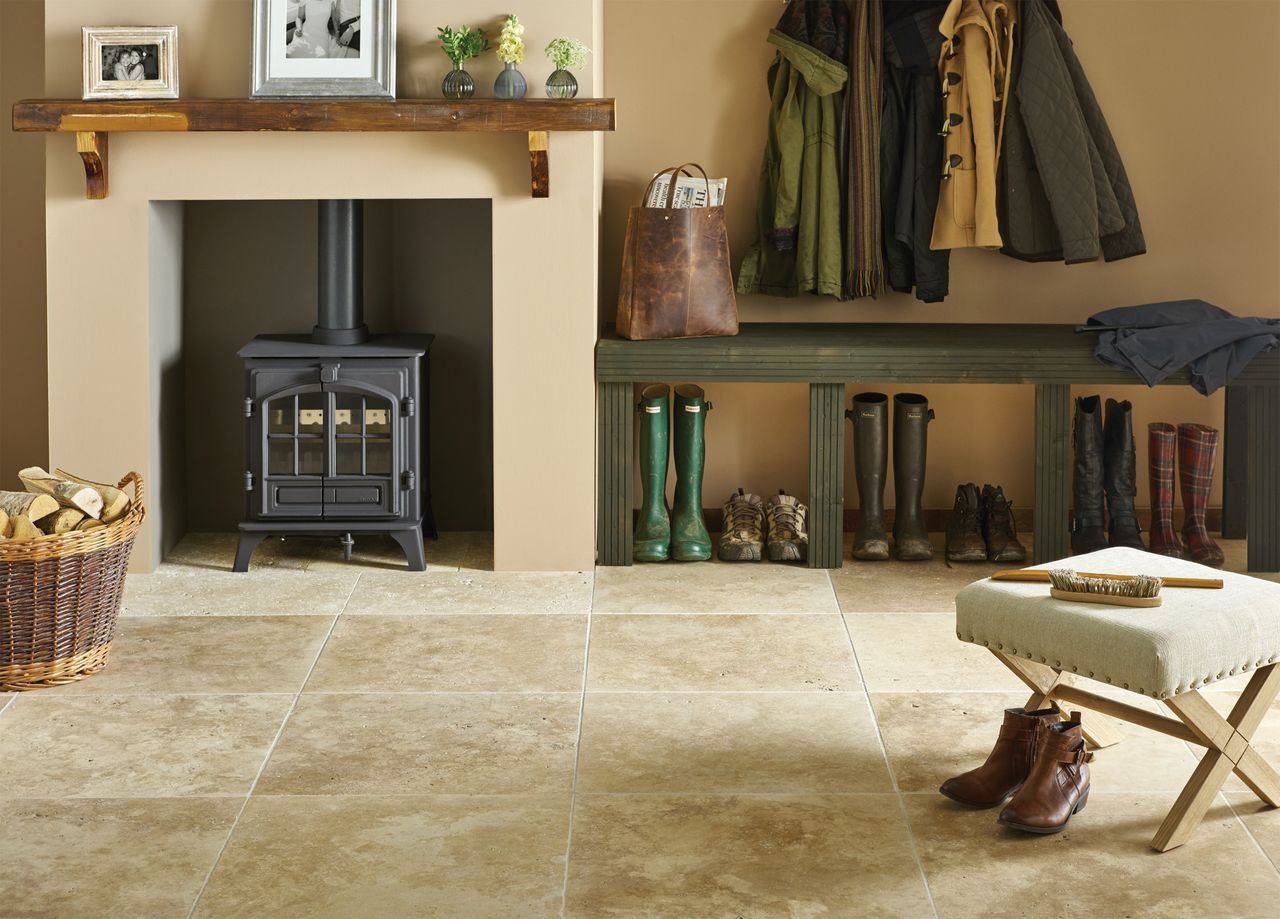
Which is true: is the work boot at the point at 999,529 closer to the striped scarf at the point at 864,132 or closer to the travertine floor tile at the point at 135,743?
the striped scarf at the point at 864,132

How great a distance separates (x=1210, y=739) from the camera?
8.54 feet

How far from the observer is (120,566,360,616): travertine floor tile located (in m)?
3.99

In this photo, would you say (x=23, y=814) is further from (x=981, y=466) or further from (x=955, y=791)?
(x=981, y=466)

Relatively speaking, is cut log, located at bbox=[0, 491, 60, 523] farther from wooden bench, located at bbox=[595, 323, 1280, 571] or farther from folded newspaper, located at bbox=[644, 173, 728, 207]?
folded newspaper, located at bbox=[644, 173, 728, 207]

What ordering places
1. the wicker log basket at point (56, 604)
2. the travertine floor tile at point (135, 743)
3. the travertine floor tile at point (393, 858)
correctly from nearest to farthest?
the travertine floor tile at point (393, 858), the travertine floor tile at point (135, 743), the wicker log basket at point (56, 604)

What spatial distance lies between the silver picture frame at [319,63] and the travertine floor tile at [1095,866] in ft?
8.20

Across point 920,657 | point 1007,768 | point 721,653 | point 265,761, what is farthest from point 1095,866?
point 265,761

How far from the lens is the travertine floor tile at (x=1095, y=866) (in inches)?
93.4

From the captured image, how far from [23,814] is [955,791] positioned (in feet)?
5.62

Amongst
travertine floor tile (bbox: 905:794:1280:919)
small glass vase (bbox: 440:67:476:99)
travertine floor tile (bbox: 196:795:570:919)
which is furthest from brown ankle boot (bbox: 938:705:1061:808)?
small glass vase (bbox: 440:67:476:99)

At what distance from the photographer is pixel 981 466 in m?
5.03

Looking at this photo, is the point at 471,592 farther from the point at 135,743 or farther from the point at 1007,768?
the point at 1007,768

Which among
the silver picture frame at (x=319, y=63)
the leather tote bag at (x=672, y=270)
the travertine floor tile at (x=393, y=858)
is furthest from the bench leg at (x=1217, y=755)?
the silver picture frame at (x=319, y=63)

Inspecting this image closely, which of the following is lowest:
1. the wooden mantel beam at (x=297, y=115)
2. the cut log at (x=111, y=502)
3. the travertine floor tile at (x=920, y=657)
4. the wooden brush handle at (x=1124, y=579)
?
the travertine floor tile at (x=920, y=657)
